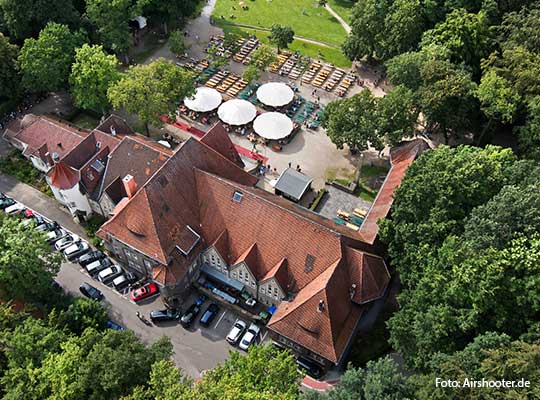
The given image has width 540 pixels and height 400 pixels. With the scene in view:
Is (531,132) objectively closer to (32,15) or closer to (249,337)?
(249,337)

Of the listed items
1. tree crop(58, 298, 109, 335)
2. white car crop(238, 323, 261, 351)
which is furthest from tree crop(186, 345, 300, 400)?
tree crop(58, 298, 109, 335)

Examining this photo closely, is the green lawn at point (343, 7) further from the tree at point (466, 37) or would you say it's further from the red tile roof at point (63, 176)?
the red tile roof at point (63, 176)

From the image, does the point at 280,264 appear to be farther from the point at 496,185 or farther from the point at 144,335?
the point at 496,185

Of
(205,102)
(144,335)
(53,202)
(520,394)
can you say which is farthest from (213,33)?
(520,394)

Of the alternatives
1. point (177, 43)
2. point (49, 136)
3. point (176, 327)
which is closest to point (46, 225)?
point (49, 136)

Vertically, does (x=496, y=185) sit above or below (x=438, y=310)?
above

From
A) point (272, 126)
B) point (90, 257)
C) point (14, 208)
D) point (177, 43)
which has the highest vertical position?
point (272, 126)

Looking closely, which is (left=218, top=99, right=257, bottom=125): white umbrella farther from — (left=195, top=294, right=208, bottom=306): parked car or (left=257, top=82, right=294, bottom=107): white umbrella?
(left=195, top=294, right=208, bottom=306): parked car
